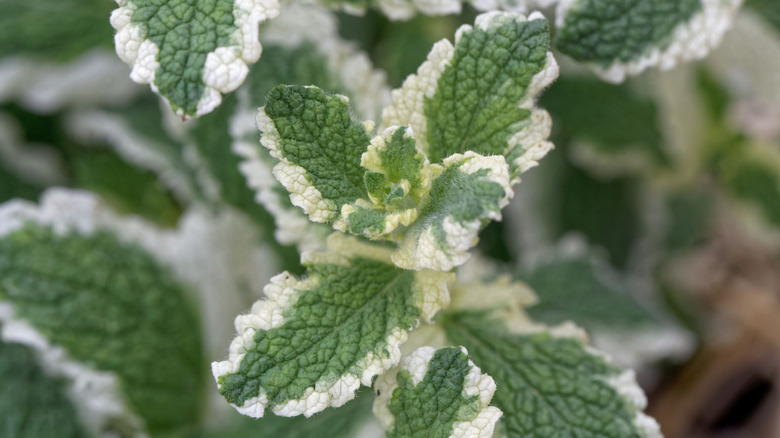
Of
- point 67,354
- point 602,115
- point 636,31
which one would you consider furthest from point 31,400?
point 602,115

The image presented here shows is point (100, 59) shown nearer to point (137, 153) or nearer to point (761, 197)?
point (137, 153)

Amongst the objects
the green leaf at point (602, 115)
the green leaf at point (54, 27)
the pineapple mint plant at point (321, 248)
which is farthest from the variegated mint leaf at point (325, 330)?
the green leaf at point (54, 27)

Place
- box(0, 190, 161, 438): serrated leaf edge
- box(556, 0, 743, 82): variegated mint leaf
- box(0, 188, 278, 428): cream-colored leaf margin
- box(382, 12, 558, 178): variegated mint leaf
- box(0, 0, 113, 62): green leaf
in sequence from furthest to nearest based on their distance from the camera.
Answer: box(0, 0, 113, 62): green leaf < box(0, 188, 278, 428): cream-colored leaf margin < box(0, 190, 161, 438): serrated leaf edge < box(556, 0, 743, 82): variegated mint leaf < box(382, 12, 558, 178): variegated mint leaf

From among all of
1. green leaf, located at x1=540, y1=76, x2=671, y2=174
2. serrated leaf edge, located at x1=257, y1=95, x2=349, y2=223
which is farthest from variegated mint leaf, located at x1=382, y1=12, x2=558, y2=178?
green leaf, located at x1=540, y1=76, x2=671, y2=174

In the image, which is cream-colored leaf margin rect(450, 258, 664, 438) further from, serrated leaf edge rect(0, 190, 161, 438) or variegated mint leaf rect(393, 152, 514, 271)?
serrated leaf edge rect(0, 190, 161, 438)

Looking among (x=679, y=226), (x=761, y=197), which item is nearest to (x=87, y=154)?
(x=679, y=226)

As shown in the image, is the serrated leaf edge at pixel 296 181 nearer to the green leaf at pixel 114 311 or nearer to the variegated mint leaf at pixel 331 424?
the variegated mint leaf at pixel 331 424
